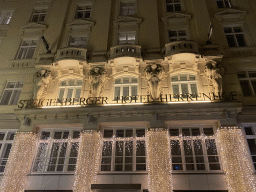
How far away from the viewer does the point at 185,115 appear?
12.5m

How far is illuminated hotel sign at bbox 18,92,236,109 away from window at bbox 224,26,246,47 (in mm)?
4814

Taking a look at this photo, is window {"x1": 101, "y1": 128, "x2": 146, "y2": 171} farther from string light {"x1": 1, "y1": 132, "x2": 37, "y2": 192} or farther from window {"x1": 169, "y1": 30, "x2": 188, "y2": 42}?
window {"x1": 169, "y1": 30, "x2": 188, "y2": 42}

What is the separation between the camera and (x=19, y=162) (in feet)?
39.9

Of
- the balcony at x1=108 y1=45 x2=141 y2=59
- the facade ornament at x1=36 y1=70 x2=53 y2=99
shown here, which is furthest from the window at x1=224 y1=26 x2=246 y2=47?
the facade ornament at x1=36 y1=70 x2=53 y2=99

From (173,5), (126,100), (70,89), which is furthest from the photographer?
(173,5)

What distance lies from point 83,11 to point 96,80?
27.8ft

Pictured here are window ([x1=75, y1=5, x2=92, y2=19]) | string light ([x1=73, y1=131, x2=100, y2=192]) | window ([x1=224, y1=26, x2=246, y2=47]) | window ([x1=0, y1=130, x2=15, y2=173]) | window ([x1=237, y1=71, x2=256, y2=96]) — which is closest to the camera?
string light ([x1=73, y1=131, x2=100, y2=192])

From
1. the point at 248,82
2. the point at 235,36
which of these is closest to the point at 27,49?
the point at 235,36

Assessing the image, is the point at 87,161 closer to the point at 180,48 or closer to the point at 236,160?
the point at 236,160

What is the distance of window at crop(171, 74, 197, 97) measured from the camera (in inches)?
550

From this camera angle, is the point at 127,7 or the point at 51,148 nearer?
the point at 51,148

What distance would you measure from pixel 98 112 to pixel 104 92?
6.14 feet

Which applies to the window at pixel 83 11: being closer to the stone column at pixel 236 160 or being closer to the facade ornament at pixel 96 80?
the facade ornament at pixel 96 80

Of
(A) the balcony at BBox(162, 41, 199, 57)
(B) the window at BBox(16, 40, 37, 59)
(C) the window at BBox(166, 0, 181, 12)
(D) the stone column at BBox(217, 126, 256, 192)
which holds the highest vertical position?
(C) the window at BBox(166, 0, 181, 12)
